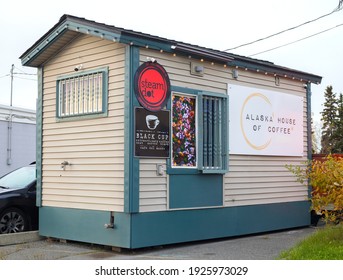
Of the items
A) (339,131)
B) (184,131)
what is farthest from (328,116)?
(184,131)

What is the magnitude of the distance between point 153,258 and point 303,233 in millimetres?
4496

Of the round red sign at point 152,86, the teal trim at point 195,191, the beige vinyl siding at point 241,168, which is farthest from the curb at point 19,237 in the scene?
the round red sign at point 152,86

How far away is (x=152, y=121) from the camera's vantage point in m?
9.37

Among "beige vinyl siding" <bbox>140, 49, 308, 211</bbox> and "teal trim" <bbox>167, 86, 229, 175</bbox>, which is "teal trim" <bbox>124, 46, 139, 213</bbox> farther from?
"teal trim" <bbox>167, 86, 229, 175</bbox>

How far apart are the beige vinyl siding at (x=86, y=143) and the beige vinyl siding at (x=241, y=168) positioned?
55cm

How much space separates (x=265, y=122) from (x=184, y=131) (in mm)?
2529

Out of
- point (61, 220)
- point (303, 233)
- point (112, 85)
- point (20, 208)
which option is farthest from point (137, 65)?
point (303, 233)

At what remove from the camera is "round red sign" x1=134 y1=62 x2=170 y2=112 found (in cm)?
920

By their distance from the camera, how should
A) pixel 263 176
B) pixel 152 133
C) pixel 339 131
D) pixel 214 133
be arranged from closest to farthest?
pixel 152 133, pixel 214 133, pixel 263 176, pixel 339 131

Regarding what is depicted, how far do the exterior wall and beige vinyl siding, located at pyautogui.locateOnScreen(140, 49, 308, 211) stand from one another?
1251 centimetres

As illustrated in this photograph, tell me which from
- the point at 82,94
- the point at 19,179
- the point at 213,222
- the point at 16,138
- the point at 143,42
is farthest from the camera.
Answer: the point at 16,138

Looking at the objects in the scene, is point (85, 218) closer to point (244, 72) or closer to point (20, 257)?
point (20, 257)

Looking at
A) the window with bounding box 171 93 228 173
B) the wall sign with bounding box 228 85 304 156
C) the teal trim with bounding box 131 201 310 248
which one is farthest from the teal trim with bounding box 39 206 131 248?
the wall sign with bounding box 228 85 304 156

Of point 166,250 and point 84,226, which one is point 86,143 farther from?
point 166,250
